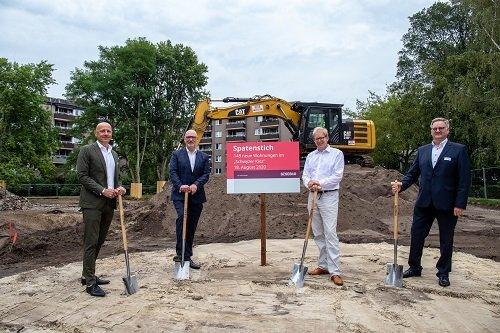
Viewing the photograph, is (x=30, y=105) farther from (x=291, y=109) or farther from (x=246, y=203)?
(x=246, y=203)

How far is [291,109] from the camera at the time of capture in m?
15.5

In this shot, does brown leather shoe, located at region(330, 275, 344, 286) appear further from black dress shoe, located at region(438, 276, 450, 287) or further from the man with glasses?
black dress shoe, located at region(438, 276, 450, 287)

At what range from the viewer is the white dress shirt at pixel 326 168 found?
5517 millimetres

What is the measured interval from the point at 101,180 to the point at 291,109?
11023 mm

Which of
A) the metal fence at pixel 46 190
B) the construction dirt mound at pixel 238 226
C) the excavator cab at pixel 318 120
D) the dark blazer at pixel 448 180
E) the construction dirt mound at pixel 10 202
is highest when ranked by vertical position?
the excavator cab at pixel 318 120

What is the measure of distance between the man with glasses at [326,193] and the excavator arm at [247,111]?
28.3 feet

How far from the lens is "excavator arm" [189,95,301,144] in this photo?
14.3m

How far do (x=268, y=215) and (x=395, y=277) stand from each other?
621 centimetres

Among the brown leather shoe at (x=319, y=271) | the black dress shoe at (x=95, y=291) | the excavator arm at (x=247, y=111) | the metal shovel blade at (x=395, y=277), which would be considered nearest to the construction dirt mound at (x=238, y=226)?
the excavator arm at (x=247, y=111)

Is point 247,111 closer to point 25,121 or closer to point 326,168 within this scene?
point 326,168

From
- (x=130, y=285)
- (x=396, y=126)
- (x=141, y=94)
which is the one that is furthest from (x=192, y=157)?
(x=396, y=126)

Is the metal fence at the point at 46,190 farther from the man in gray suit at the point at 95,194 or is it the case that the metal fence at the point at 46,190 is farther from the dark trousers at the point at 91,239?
the dark trousers at the point at 91,239

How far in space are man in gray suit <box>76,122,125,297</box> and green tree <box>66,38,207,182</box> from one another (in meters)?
26.3

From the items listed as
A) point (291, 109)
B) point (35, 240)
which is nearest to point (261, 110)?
point (291, 109)
